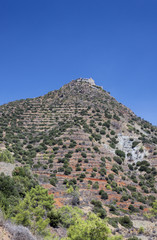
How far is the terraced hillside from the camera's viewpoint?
31.9m

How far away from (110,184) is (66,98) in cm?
4618

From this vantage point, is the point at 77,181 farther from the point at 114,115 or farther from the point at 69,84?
the point at 69,84

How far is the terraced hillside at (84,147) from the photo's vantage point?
3192cm

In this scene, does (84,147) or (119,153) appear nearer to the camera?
(84,147)

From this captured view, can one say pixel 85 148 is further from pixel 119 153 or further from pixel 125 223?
pixel 125 223

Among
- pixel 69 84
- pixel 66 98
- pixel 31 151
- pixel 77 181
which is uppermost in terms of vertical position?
pixel 69 84

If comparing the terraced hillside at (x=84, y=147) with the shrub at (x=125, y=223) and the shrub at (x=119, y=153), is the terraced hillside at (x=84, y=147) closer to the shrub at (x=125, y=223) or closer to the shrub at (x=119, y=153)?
the shrub at (x=119, y=153)

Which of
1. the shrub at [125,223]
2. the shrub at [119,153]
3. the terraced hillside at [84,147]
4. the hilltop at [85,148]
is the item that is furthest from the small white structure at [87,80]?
the shrub at [125,223]

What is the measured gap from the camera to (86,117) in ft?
195

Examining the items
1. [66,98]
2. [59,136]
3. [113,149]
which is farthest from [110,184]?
[66,98]

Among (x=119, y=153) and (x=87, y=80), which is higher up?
(x=87, y=80)

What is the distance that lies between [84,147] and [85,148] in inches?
17.8

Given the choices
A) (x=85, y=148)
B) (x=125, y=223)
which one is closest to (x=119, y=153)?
(x=85, y=148)

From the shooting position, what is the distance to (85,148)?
4384cm
